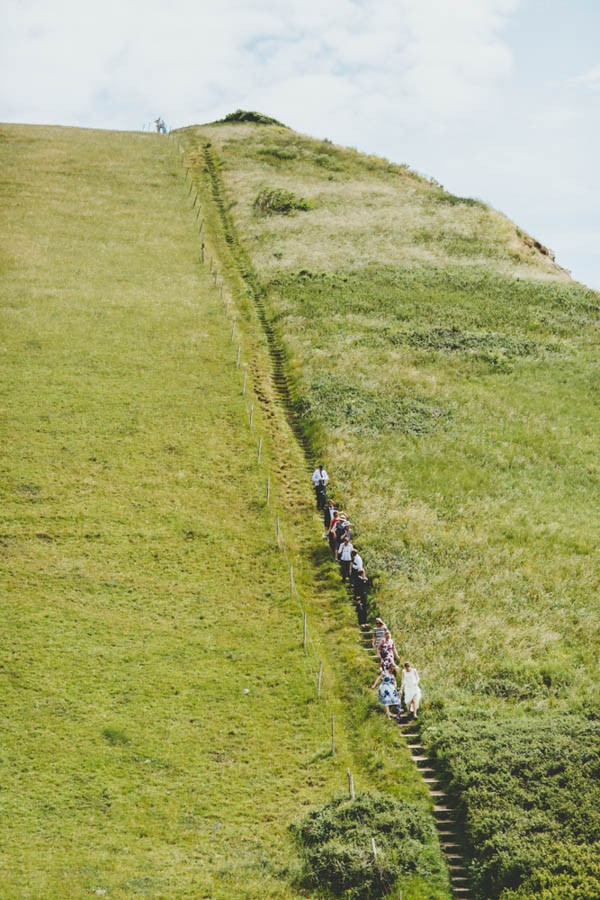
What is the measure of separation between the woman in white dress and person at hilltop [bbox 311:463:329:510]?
42.9 feet

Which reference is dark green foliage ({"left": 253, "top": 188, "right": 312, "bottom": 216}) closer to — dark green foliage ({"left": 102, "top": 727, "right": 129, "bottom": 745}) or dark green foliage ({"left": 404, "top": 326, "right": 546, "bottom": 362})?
dark green foliage ({"left": 404, "top": 326, "right": 546, "bottom": 362})

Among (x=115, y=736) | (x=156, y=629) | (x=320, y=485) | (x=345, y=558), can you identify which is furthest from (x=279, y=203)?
(x=115, y=736)

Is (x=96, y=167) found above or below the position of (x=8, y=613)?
above

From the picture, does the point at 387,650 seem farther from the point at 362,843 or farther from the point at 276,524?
the point at 276,524

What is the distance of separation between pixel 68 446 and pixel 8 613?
38.9ft

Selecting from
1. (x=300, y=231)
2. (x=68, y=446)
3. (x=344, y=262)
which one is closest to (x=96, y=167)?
(x=300, y=231)

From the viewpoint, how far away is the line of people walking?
Answer: 2705cm

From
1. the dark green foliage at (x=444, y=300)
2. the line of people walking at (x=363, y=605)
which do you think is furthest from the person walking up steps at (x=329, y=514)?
the dark green foliage at (x=444, y=300)

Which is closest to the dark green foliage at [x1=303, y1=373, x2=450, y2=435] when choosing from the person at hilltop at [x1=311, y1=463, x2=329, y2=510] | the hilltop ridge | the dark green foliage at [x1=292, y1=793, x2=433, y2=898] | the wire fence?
the wire fence

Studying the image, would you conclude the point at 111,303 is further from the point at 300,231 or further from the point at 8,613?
the point at 8,613

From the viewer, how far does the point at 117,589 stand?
104 feet

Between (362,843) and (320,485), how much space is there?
63.4ft

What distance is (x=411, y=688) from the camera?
2698cm

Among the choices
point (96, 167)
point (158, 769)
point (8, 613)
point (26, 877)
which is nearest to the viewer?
point (26, 877)
